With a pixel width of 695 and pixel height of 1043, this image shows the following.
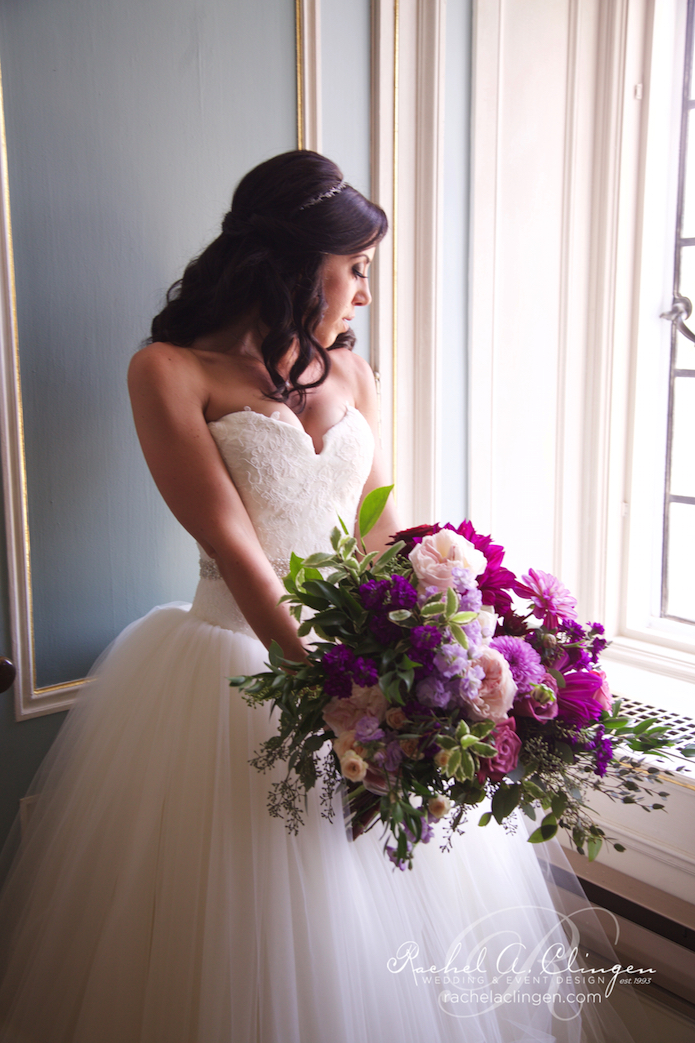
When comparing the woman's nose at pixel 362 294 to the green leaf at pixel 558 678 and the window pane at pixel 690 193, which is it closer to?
the green leaf at pixel 558 678

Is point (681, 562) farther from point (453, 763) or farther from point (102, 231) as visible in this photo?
point (102, 231)

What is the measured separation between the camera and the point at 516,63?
2.10 m

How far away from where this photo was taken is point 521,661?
107cm

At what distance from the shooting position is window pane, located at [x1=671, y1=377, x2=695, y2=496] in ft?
7.48

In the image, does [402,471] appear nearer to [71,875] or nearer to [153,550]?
[153,550]

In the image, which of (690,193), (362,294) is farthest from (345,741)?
(690,193)

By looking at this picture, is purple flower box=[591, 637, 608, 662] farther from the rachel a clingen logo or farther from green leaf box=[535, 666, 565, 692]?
the rachel a clingen logo

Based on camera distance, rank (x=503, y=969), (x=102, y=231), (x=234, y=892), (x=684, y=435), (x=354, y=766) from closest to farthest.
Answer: (x=354, y=766)
(x=234, y=892)
(x=503, y=969)
(x=102, y=231)
(x=684, y=435)

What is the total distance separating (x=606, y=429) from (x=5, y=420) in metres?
1.67

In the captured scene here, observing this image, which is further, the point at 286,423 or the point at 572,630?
the point at 286,423

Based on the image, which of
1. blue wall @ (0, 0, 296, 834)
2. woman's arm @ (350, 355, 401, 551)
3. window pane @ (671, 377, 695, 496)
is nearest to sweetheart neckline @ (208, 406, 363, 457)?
woman's arm @ (350, 355, 401, 551)

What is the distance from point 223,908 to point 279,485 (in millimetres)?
725

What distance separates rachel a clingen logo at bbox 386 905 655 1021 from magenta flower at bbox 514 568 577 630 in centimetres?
57

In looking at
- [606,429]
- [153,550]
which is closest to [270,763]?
[153,550]
